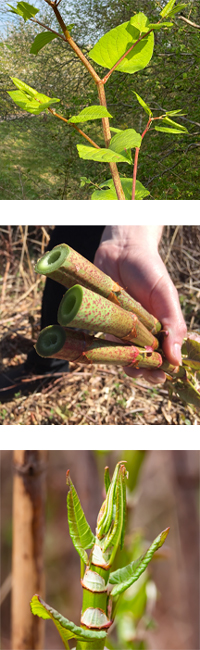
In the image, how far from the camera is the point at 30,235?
66.7 inches

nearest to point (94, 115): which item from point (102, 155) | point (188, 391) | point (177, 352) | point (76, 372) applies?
point (102, 155)

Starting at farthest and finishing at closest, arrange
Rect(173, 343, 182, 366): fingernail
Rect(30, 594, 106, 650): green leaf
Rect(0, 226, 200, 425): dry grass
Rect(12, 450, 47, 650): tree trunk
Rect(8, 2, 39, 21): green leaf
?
Rect(0, 226, 200, 425): dry grass < Rect(173, 343, 182, 366): fingernail < Rect(8, 2, 39, 21): green leaf < Rect(12, 450, 47, 650): tree trunk < Rect(30, 594, 106, 650): green leaf

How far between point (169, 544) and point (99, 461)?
16 cm

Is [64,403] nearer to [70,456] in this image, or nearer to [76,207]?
[70,456]

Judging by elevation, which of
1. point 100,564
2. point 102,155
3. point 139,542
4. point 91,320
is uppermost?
point 102,155

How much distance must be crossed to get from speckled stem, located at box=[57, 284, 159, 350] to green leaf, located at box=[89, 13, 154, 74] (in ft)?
0.78

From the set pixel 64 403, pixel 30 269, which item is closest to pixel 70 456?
pixel 64 403

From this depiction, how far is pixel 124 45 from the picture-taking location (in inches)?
17.3

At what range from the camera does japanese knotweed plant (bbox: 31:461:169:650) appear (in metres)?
0.28

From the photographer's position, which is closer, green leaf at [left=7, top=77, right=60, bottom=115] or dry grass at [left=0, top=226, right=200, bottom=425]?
green leaf at [left=7, top=77, right=60, bottom=115]

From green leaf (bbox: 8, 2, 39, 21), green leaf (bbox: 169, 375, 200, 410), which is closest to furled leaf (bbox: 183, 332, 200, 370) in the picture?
green leaf (bbox: 169, 375, 200, 410)

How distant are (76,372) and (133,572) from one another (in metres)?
1.20

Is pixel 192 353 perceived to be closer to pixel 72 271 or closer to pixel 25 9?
pixel 72 271

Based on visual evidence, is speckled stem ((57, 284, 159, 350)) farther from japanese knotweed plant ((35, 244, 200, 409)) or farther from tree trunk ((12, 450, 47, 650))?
tree trunk ((12, 450, 47, 650))
